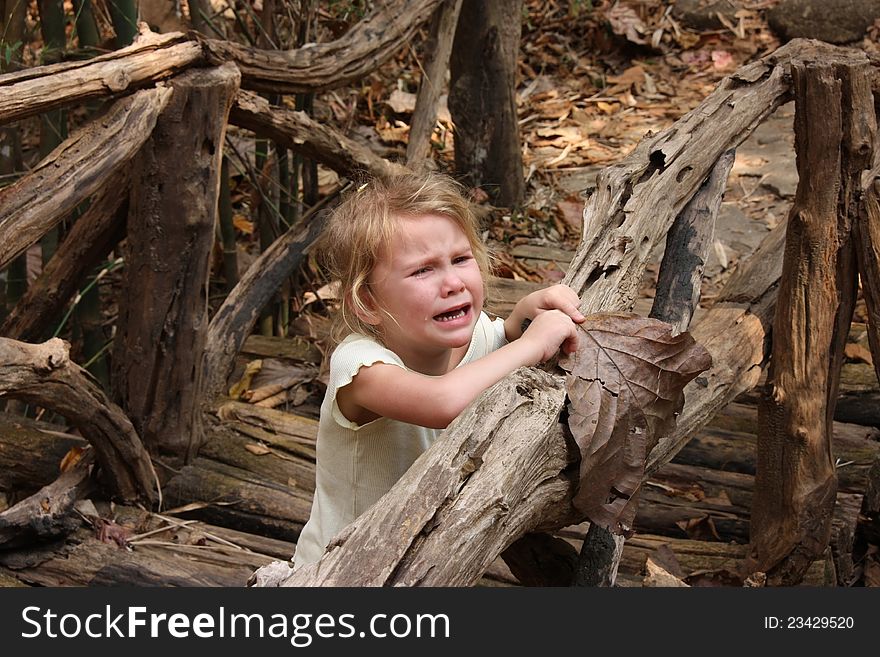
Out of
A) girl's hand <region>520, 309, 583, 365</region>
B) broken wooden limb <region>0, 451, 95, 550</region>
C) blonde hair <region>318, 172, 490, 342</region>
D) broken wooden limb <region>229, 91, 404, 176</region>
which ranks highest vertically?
broken wooden limb <region>229, 91, 404, 176</region>

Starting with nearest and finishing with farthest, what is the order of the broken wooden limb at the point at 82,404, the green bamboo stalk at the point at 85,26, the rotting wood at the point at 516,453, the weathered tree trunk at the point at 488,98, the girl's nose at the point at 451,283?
the rotting wood at the point at 516,453 < the girl's nose at the point at 451,283 < the broken wooden limb at the point at 82,404 < the green bamboo stalk at the point at 85,26 < the weathered tree trunk at the point at 488,98

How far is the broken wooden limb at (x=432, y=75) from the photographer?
4.83m

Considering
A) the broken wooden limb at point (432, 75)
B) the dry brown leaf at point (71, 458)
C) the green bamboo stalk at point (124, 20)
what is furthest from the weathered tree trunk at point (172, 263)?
the broken wooden limb at point (432, 75)

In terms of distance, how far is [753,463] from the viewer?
3.75m

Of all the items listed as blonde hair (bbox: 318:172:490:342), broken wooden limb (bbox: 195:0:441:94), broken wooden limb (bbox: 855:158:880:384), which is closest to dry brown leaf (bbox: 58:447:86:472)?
broken wooden limb (bbox: 195:0:441:94)

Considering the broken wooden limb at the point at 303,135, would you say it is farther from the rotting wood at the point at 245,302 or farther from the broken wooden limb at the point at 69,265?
the broken wooden limb at the point at 69,265

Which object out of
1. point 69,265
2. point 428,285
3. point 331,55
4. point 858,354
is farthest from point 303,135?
point 858,354

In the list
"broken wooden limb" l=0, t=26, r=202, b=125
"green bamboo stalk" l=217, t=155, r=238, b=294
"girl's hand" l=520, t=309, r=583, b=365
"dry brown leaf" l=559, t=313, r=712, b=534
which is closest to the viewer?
"dry brown leaf" l=559, t=313, r=712, b=534

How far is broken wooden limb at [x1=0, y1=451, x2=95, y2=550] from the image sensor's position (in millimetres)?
3086

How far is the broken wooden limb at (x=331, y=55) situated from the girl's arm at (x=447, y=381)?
1.51 meters

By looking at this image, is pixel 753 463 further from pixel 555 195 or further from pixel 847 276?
pixel 555 195

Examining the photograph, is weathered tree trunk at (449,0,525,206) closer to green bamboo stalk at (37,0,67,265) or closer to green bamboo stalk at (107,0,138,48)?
green bamboo stalk at (37,0,67,265)

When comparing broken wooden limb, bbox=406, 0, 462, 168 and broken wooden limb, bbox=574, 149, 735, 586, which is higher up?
broken wooden limb, bbox=406, 0, 462, 168

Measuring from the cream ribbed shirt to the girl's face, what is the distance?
0.08m
